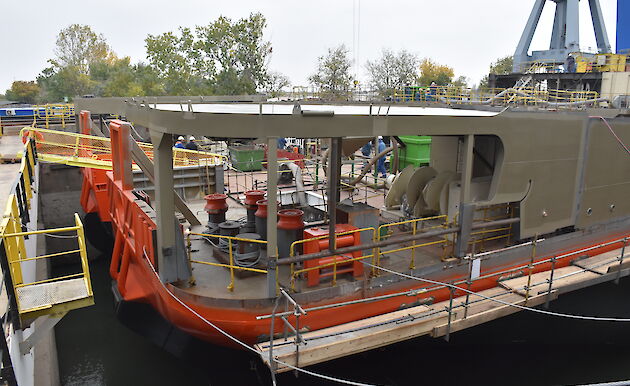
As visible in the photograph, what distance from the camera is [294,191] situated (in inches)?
495

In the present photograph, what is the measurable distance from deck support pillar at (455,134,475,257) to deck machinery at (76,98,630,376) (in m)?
0.02

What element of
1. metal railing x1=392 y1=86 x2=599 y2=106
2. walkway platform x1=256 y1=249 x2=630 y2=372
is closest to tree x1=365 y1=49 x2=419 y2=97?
metal railing x1=392 y1=86 x2=599 y2=106

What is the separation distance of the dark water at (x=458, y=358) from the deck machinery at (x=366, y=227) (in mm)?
1124

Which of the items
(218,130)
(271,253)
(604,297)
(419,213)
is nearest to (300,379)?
(271,253)

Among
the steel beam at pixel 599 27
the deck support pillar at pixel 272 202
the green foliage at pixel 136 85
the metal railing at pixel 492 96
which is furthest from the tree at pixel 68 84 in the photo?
the steel beam at pixel 599 27

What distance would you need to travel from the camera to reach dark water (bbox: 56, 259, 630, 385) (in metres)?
9.15

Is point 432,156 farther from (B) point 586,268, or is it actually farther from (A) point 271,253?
(A) point 271,253

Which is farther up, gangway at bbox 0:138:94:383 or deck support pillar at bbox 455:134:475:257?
deck support pillar at bbox 455:134:475:257

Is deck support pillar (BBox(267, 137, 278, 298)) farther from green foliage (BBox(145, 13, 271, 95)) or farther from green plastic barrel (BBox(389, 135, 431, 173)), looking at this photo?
green foliage (BBox(145, 13, 271, 95))

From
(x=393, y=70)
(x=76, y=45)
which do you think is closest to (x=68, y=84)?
(x=76, y=45)

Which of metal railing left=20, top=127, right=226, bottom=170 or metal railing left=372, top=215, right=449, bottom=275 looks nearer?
metal railing left=372, top=215, right=449, bottom=275

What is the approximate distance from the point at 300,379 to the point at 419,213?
425cm

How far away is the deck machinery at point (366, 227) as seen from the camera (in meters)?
6.83

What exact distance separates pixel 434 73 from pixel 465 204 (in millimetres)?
60064
